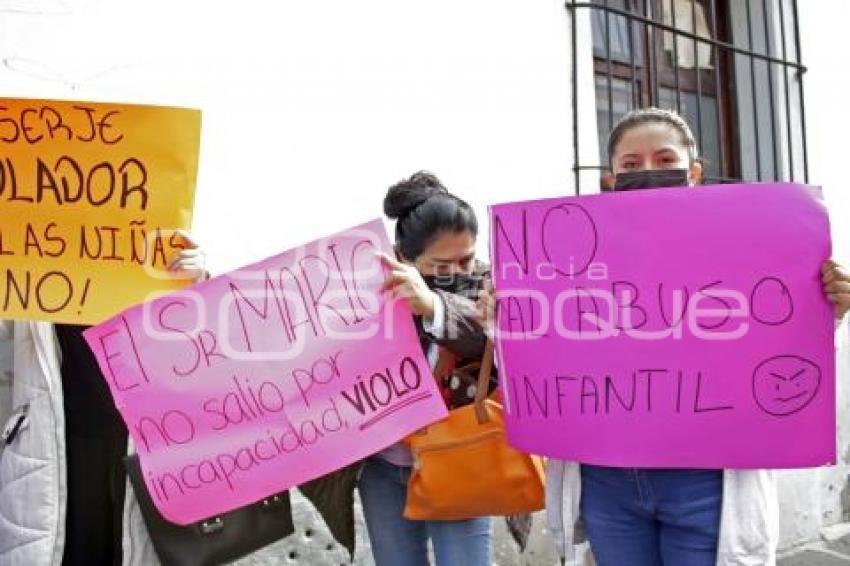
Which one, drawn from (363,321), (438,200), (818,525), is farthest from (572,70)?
(818,525)

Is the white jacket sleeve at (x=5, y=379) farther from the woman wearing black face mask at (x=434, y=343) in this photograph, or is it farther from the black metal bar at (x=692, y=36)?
the black metal bar at (x=692, y=36)

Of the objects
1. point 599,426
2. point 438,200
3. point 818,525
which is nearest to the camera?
point 599,426

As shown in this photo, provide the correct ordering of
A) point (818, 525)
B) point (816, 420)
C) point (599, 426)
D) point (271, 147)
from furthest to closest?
point (818, 525) < point (271, 147) < point (599, 426) < point (816, 420)

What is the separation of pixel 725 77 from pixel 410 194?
3.51 metres

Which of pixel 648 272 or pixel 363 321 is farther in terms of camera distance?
pixel 363 321

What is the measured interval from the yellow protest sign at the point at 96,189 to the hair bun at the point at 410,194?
1.63 ft

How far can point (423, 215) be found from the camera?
1972 mm

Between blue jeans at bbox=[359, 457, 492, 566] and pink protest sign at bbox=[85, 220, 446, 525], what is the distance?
0.19 metres

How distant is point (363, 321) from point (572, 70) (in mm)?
2268

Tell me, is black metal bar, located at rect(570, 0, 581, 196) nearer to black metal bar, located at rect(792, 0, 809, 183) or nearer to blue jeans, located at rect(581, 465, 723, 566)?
black metal bar, located at rect(792, 0, 809, 183)

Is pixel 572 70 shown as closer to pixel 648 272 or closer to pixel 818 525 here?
pixel 648 272

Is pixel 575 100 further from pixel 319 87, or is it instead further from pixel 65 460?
pixel 65 460

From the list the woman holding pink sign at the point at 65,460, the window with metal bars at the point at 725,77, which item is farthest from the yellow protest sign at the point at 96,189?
the window with metal bars at the point at 725,77

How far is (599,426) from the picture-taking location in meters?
1.63
